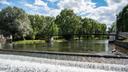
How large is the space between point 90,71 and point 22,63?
4489mm

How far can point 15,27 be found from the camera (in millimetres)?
48500

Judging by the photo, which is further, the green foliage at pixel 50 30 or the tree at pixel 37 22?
the tree at pixel 37 22

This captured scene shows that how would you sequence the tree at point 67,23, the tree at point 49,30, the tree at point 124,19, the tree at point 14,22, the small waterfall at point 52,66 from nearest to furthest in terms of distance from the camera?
the small waterfall at point 52,66, the tree at point 14,22, the tree at point 124,19, the tree at point 49,30, the tree at point 67,23

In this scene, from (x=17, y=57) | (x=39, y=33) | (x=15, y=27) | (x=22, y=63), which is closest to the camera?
(x=22, y=63)

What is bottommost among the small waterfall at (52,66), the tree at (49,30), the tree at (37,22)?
the small waterfall at (52,66)

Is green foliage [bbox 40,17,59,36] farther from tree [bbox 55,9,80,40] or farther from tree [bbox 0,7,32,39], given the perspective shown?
tree [bbox 0,7,32,39]

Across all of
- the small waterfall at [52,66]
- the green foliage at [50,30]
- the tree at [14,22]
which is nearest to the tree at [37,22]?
the green foliage at [50,30]

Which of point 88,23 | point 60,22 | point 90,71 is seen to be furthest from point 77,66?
point 88,23

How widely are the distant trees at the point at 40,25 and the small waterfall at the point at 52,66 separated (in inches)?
1387

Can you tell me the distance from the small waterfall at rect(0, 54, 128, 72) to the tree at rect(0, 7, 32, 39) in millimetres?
34706

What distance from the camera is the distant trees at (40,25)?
161 feet

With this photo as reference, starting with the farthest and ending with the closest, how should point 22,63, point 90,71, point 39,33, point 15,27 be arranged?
point 39,33 → point 15,27 → point 22,63 → point 90,71

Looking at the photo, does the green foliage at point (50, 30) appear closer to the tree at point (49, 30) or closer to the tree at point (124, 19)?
the tree at point (49, 30)

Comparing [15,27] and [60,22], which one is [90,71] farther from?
[60,22]
